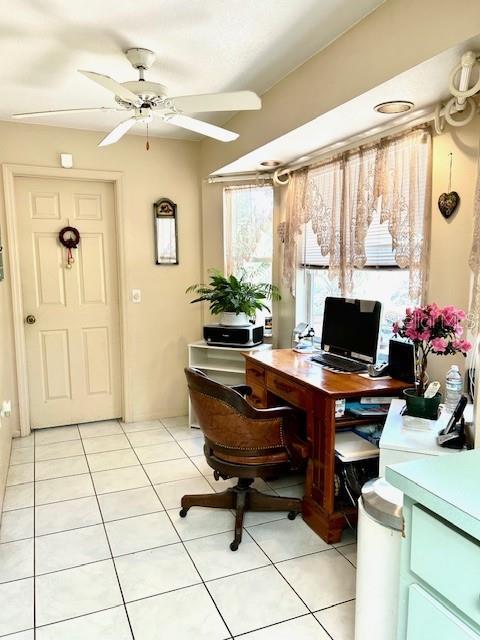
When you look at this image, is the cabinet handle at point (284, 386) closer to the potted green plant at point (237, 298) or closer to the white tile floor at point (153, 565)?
the white tile floor at point (153, 565)

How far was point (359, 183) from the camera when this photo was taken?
104 inches

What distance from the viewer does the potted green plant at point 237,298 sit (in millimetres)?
3518

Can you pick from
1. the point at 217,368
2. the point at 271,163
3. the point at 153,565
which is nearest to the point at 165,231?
the point at 271,163

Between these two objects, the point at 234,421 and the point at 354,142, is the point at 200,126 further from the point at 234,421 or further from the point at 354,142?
the point at 234,421

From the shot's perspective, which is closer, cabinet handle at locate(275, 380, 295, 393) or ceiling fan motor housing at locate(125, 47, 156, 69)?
ceiling fan motor housing at locate(125, 47, 156, 69)

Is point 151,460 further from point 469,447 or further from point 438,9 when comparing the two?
point 438,9

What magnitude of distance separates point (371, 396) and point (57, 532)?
1759 mm

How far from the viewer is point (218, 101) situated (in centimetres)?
206

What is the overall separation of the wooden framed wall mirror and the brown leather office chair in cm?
188

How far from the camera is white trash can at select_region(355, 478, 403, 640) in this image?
1.40 m

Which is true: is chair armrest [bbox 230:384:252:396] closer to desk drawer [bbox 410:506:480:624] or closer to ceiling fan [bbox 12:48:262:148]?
ceiling fan [bbox 12:48:262:148]

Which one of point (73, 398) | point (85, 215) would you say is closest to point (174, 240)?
point (85, 215)

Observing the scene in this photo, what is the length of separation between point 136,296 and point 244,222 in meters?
1.12

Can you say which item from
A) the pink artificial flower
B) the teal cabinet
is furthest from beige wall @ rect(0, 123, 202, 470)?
the teal cabinet
